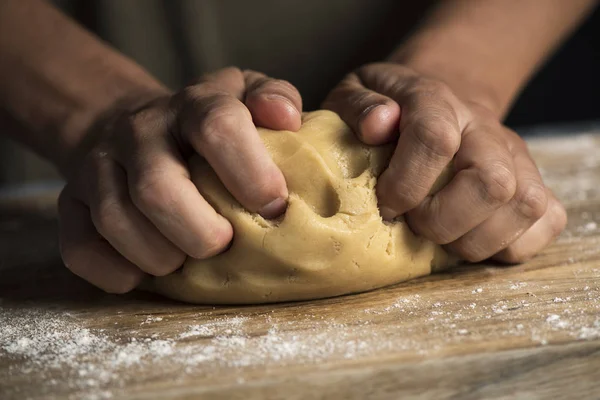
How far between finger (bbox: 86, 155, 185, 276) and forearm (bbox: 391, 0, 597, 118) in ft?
2.42

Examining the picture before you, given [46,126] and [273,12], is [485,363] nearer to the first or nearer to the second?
[46,126]

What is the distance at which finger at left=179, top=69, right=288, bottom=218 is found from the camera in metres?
1.11

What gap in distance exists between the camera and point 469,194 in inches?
46.4

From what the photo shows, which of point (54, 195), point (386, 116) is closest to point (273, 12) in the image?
point (54, 195)

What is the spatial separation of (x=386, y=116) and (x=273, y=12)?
3.59 feet

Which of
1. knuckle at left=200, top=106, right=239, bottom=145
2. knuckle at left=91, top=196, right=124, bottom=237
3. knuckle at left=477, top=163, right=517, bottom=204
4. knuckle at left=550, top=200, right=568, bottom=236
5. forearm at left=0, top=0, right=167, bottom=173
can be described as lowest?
knuckle at left=550, top=200, right=568, bottom=236

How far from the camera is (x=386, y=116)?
120cm

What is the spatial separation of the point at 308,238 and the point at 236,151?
186 mm

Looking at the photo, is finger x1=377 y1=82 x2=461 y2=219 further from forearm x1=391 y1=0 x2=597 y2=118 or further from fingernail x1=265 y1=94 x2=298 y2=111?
forearm x1=391 y1=0 x2=597 y2=118

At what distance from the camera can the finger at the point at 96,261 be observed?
1.23 m

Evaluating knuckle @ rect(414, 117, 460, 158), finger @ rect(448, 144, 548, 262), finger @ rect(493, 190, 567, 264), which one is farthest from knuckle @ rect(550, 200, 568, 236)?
knuckle @ rect(414, 117, 460, 158)

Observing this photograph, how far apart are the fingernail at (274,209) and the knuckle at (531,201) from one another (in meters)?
0.43

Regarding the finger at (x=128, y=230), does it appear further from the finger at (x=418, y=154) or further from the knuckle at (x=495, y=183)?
the knuckle at (x=495, y=183)

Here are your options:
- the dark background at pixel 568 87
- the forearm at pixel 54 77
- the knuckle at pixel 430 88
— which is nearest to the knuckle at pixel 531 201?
the knuckle at pixel 430 88
